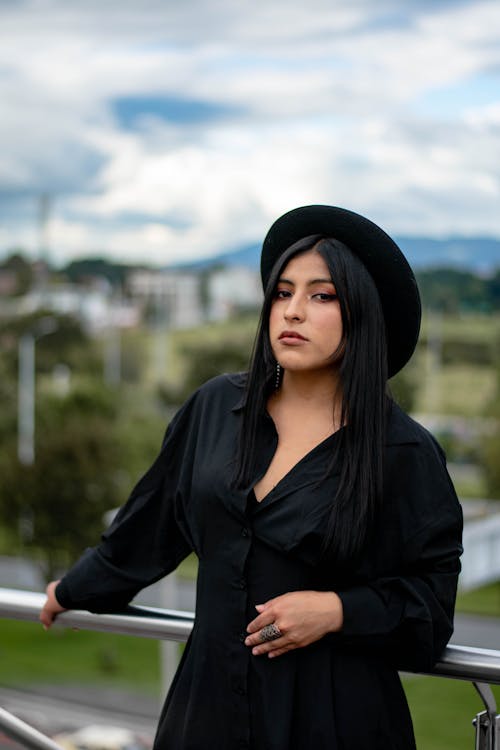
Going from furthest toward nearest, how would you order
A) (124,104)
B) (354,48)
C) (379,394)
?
1. (124,104)
2. (354,48)
3. (379,394)

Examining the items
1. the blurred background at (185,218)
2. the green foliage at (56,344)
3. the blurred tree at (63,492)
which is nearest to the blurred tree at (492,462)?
the blurred background at (185,218)

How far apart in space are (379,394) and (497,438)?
2756 centimetres

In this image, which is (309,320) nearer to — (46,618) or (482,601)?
(46,618)

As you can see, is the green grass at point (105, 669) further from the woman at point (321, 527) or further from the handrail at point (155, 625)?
the woman at point (321, 527)

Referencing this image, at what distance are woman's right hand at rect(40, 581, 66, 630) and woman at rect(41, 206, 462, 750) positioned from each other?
245mm

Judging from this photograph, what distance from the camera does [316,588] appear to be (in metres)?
1.29

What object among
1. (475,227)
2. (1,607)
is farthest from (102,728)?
(475,227)

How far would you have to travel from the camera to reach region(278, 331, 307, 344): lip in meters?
1.30

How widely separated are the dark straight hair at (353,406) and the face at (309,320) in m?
0.01

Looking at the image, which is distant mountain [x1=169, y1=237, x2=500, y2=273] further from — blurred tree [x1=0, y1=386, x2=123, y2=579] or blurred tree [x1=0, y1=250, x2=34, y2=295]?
blurred tree [x1=0, y1=386, x2=123, y2=579]

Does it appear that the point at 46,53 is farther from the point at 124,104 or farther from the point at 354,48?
the point at 354,48

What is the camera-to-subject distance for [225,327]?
119ft

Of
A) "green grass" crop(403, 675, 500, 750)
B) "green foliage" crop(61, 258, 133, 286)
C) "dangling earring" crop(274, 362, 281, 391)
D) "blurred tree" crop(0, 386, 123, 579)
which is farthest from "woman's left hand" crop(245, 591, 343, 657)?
"green foliage" crop(61, 258, 133, 286)

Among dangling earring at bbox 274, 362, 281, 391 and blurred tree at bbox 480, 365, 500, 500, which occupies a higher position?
dangling earring at bbox 274, 362, 281, 391
